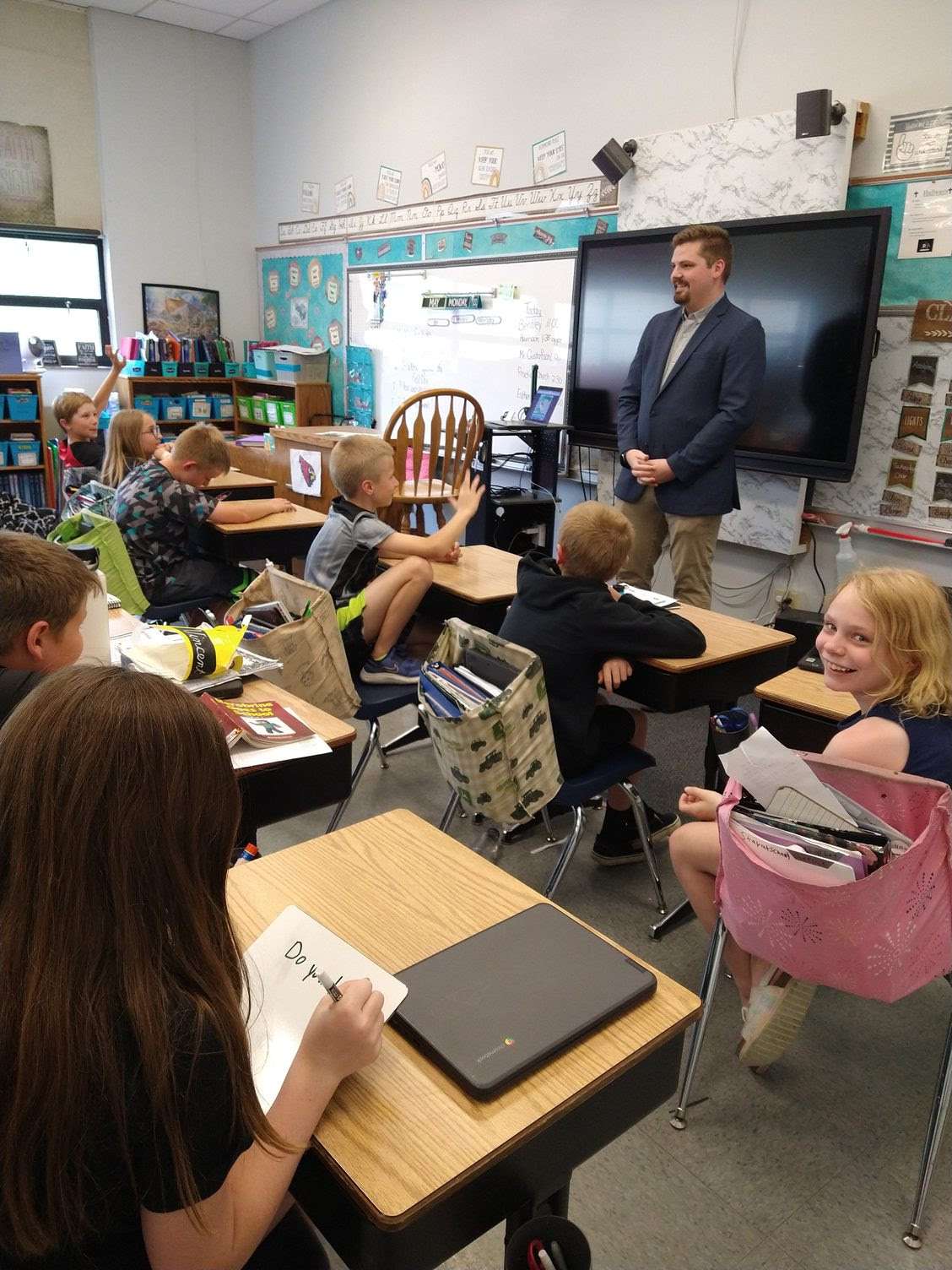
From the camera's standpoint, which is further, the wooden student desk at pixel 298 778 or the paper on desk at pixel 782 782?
the wooden student desk at pixel 298 778

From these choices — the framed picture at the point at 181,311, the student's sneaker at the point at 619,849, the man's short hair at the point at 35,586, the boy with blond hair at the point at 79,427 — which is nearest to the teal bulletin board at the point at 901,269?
the student's sneaker at the point at 619,849

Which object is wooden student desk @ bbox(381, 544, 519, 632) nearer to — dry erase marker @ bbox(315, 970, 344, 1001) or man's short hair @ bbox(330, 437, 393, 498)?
man's short hair @ bbox(330, 437, 393, 498)

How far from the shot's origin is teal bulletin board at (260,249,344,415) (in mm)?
6344

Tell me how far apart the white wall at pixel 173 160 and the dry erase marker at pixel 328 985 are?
6874 millimetres

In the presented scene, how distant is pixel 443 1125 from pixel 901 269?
A: 3425 millimetres

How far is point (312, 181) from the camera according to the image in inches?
253

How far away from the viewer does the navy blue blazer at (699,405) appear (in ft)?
10.4

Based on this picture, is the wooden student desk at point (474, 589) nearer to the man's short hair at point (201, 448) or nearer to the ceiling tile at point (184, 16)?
the man's short hair at point (201, 448)

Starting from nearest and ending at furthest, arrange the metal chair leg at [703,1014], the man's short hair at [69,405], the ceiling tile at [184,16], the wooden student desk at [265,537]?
the metal chair leg at [703,1014]
the wooden student desk at [265,537]
the man's short hair at [69,405]
the ceiling tile at [184,16]

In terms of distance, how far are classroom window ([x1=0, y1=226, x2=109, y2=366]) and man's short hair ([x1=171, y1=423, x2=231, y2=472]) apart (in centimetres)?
393

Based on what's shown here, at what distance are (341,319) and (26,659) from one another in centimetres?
538

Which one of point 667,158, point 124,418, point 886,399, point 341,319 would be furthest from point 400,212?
point 886,399

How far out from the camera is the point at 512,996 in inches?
35.2

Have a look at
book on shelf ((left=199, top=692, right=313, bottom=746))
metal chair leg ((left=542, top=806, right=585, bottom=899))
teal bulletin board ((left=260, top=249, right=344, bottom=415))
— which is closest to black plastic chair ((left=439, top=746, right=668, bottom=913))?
metal chair leg ((left=542, top=806, right=585, bottom=899))
